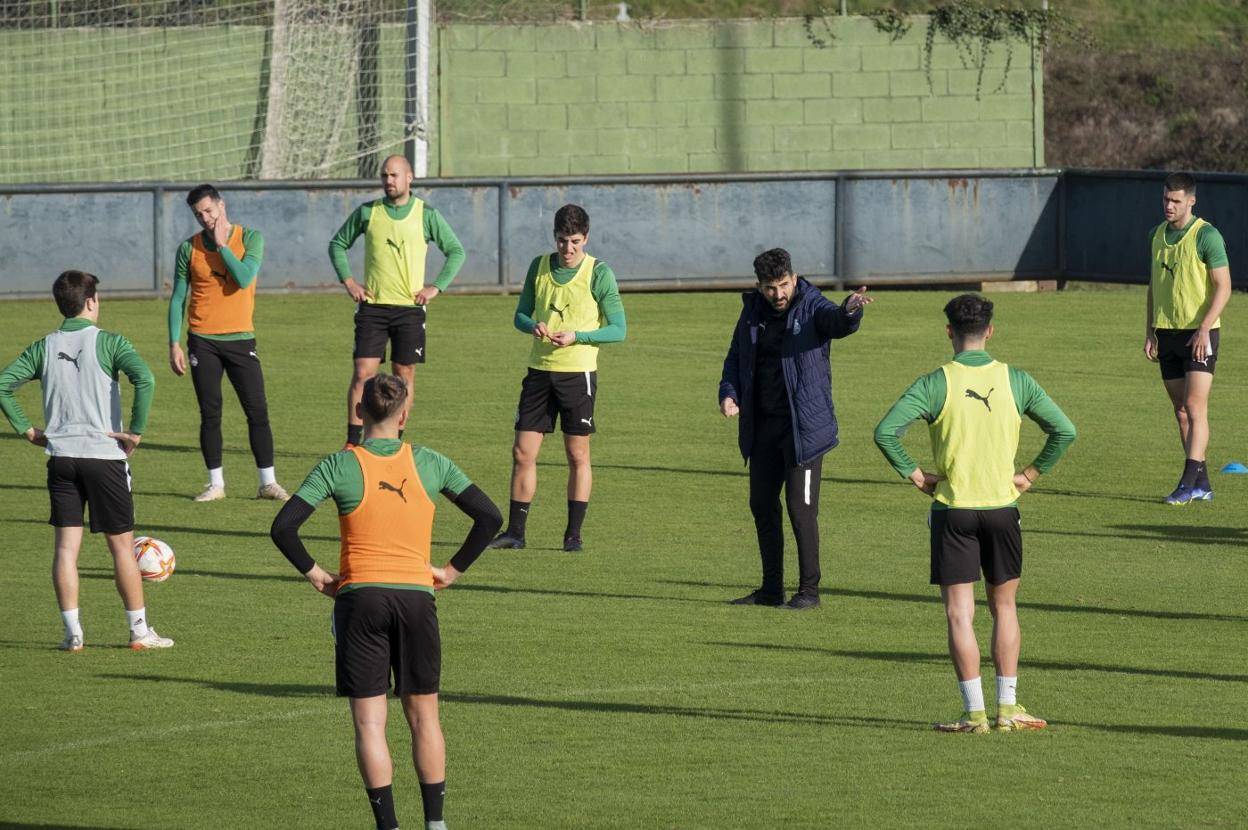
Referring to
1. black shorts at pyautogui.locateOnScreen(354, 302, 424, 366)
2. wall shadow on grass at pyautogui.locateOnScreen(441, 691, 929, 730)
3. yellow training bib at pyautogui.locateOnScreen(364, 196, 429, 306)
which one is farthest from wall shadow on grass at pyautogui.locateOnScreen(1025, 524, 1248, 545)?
wall shadow on grass at pyautogui.locateOnScreen(441, 691, 929, 730)

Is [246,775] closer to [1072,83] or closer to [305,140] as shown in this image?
[305,140]

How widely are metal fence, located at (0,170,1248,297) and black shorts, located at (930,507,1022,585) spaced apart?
770 inches

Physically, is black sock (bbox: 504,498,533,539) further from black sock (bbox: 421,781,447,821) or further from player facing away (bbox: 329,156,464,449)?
black sock (bbox: 421,781,447,821)

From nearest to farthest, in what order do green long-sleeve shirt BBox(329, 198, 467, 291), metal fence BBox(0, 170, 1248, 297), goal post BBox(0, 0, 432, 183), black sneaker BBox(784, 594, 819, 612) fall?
1. black sneaker BBox(784, 594, 819, 612)
2. green long-sleeve shirt BBox(329, 198, 467, 291)
3. metal fence BBox(0, 170, 1248, 297)
4. goal post BBox(0, 0, 432, 183)

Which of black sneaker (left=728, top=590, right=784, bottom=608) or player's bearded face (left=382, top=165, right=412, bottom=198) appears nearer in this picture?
black sneaker (left=728, top=590, right=784, bottom=608)

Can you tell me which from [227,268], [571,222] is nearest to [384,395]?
[571,222]

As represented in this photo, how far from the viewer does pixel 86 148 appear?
30531 millimetres

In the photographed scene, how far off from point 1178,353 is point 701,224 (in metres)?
14.5

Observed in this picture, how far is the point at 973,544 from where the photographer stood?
870 cm

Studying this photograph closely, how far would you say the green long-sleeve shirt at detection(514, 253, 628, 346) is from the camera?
42.8ft

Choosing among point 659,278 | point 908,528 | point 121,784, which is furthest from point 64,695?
point 659,278

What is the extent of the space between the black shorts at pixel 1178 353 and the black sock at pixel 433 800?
909 centimetres


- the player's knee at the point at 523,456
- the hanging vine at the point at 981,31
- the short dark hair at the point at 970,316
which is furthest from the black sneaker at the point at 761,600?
the hanging vine at the point at 981,31

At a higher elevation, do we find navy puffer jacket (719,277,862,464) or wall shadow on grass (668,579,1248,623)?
navy puffer jacket (719,277,862,464)
